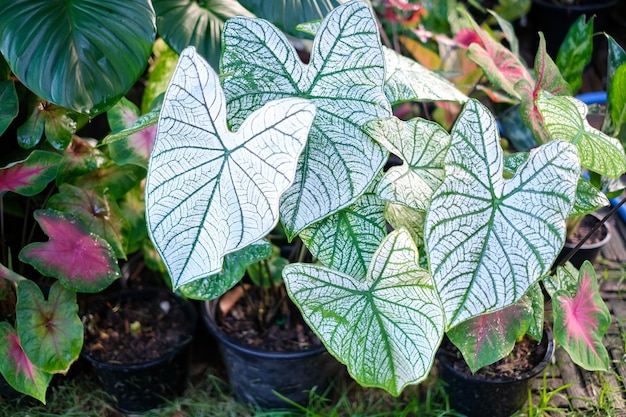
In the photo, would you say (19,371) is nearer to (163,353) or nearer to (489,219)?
(163,353)

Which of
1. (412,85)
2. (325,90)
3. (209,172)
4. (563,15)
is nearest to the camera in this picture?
(209,172)

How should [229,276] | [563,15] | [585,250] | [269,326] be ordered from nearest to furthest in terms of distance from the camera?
[229,276] < [269,326] < [585,250] < [563,15]

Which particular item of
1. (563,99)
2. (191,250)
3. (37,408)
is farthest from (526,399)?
(37,408)

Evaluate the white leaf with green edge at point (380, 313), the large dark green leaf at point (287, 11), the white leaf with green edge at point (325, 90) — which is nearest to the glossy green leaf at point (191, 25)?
the large dark green leaf at point (287, 11)

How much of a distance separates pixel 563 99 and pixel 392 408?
0.93 m

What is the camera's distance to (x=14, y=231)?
1847mm

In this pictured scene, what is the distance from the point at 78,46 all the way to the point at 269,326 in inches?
31.7

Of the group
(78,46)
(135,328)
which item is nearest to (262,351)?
(135,328)

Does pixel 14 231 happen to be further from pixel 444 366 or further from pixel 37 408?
pixel 444 366

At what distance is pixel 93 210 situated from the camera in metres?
1.46

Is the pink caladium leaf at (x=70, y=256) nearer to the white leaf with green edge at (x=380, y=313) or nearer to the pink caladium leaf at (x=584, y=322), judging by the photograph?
the white leaf with green edge at (x=380, y=313)

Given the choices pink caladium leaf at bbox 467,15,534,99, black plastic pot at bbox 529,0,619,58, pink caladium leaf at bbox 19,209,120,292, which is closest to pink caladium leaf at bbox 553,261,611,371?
pink caladium leaf at bbox 467,15,534,99

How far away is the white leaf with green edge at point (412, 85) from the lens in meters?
1.18

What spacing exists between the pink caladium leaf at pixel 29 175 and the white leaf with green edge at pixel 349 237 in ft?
1.93
